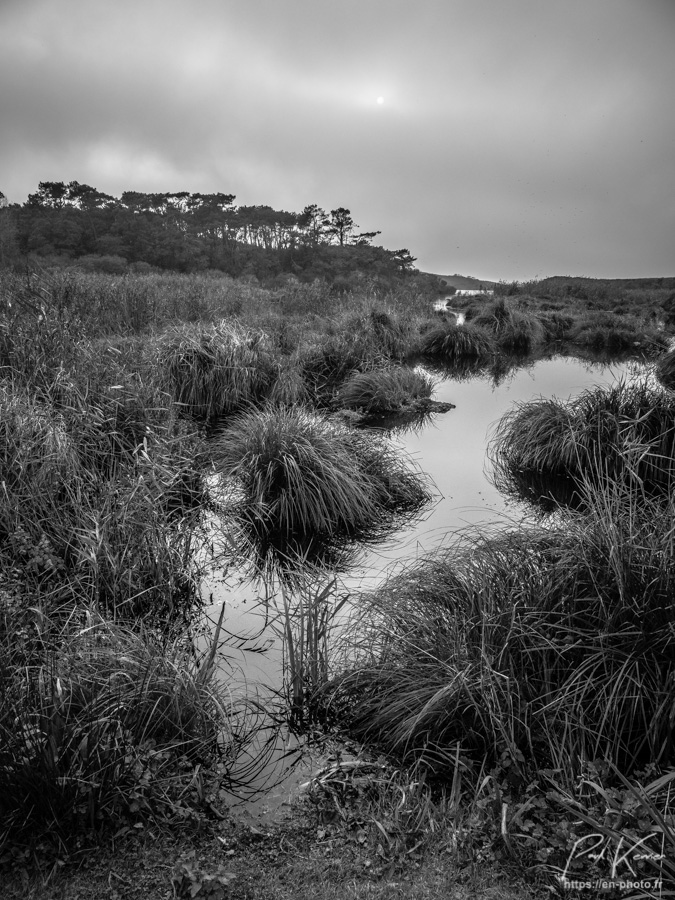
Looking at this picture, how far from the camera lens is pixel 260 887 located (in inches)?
62.1

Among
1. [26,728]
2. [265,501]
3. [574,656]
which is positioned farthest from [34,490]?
[574,656]

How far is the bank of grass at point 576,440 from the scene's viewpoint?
5.44 m

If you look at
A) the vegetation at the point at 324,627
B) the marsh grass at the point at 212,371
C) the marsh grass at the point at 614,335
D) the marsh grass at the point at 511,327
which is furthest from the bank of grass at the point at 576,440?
the marsh grass at the point at 614,335

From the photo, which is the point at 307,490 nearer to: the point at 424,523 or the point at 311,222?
the point at 424,523

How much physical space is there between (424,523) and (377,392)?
12.7 ft

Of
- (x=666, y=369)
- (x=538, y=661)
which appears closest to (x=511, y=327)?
(x=666, y=369)

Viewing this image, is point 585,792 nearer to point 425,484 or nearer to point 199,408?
point 425,484

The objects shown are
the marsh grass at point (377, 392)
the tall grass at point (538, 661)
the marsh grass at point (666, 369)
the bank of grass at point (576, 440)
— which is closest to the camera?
the tall grass at point (538, 661)

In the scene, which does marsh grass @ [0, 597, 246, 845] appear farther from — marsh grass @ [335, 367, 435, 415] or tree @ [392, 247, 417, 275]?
tree @ [392, 247, 417, 275]

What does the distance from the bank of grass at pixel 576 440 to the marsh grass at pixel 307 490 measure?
4.24 feet

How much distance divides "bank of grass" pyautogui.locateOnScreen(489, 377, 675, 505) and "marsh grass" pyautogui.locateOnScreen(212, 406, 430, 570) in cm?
129

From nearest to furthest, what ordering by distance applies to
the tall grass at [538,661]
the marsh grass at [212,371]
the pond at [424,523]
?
the tall grass at [538,661]
the pond at [424,523]
the marsh grass at [212,371]

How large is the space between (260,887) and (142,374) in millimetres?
5195

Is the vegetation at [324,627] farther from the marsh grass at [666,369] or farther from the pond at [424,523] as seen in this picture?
the marsh grass at [666,369]
